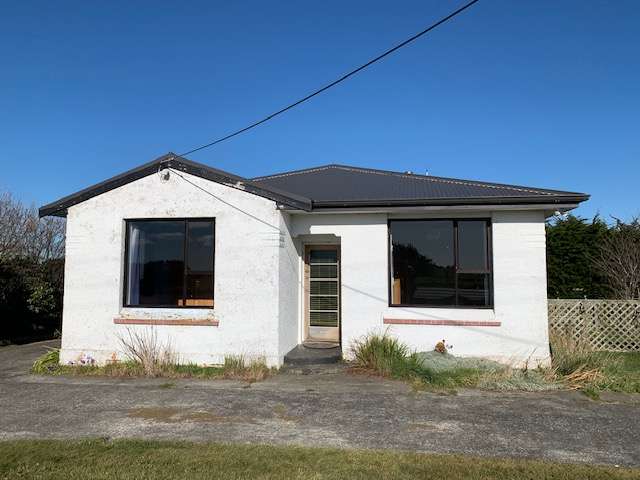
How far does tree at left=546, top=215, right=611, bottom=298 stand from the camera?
48.4 ft

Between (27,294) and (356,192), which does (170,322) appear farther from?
(27,294)

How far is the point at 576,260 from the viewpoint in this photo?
49.8 ft

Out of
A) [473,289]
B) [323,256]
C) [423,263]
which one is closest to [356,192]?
[323,256]

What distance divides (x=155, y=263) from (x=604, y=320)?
10247 mm

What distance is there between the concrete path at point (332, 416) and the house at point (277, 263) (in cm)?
131

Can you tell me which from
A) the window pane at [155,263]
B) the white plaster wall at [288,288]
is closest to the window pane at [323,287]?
the white plaster wall at [288,288]

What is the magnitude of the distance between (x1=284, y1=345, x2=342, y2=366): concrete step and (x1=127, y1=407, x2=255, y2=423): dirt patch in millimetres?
2810

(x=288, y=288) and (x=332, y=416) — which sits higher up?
(x=288, y=288)

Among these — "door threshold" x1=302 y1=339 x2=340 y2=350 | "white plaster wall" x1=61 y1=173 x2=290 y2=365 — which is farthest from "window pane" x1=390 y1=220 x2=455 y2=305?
"white plaster wall" x1=61 y1=173 x2=290 y2=365

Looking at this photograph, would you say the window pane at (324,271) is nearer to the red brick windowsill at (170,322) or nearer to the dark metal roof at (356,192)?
the dark metal roof at (356,192)

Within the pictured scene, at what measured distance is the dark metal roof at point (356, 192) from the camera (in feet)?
28.1

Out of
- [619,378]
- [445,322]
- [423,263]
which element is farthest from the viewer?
[423,263]

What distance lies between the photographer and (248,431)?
550cm

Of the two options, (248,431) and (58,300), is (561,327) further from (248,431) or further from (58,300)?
(58,300)
